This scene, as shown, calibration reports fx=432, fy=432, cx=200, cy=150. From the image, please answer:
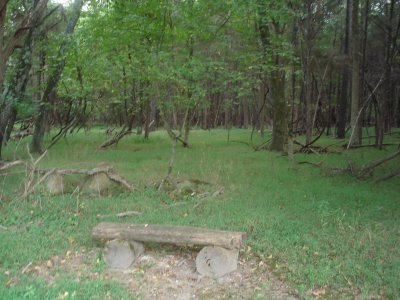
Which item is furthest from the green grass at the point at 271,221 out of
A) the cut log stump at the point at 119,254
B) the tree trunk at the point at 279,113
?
the tree trunk at the point at 279,113

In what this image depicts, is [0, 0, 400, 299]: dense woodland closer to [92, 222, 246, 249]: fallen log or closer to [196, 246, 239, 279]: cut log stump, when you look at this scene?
[196, 246, 239, 279]: cut log stump

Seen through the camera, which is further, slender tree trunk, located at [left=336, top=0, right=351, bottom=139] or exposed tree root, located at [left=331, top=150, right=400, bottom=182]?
slender tree trunk, located at [left=336, top=0, right=351, bottom=139]

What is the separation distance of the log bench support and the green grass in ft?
1.78

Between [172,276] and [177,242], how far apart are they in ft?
1.50

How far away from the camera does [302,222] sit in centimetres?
717

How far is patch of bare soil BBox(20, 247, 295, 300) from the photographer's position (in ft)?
17.2

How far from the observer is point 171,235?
5977mm

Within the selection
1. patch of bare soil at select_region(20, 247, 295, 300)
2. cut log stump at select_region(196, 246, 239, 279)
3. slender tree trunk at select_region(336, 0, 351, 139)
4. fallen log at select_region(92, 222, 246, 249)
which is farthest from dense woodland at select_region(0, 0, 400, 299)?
slender tree trunk at select_region(336, 0, 351, 139)

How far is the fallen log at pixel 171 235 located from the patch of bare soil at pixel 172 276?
1.10 feet

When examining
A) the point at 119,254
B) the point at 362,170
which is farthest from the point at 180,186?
the point at 362,170

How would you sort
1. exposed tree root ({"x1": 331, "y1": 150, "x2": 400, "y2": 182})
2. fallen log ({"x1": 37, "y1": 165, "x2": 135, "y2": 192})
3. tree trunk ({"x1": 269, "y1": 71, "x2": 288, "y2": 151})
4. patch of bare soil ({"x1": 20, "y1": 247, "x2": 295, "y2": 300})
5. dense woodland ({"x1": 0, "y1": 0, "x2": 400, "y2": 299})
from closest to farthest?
patch of bare soil ({"x1": 20, "y1": 247, "x2": 295, "y2": 300}) → dense woodland ({"x1": 0, "y1": 0, "x2": 400, "y2": 299}) → fallen log ({"x1": 37, "y1": 165, "x2": 135, "y2": 192}) → exposed tree root ({"x1": 331, "y1": 150, "x2": 400, "y2": 182}) → tree trunk ({"x1": 269, "y1": 71, "x2": 288, "y2": 151})

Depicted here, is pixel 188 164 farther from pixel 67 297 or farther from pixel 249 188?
pixel 67 297

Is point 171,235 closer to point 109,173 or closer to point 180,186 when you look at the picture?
point 180,186

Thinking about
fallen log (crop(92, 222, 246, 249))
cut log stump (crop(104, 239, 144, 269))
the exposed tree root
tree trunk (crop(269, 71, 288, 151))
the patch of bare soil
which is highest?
tree trunk (crop(269, 71, 288, 151))
